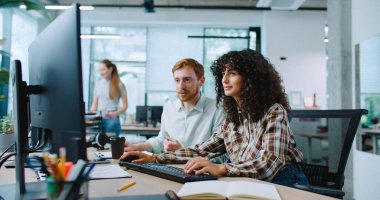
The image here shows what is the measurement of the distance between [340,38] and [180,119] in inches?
122

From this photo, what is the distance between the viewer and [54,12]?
7.47m

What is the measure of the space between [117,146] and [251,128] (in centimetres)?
65

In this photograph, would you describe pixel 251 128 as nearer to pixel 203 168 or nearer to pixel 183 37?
pixel 203 168

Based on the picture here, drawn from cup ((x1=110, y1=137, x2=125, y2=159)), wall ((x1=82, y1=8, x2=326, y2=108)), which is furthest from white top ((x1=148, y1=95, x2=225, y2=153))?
wall ((x1=82, y1=8, x2=326, y2=108))

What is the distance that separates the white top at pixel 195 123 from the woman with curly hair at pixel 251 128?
319 mm

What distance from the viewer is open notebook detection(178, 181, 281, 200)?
91 centimetres

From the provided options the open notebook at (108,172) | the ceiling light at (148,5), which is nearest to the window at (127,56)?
the ceiling light at (148,5)

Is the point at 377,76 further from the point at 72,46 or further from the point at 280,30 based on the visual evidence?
the point at 280,30

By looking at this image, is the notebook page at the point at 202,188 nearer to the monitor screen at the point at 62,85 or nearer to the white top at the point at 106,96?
the monitor screen at the point at 62,85

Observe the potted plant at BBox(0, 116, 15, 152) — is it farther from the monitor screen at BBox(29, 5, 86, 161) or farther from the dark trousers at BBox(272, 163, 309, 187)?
the dark trousers at BBox(272, 163, 309, 187)

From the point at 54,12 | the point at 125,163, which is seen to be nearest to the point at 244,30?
the point at 54,12

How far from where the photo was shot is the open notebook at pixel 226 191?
914 mm

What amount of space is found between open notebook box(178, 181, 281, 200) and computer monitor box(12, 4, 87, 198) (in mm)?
337

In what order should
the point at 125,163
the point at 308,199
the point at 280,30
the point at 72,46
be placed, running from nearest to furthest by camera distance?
the point at 72,46 → the point at 308,199 → the point at 125,163 → the point at 280,30
